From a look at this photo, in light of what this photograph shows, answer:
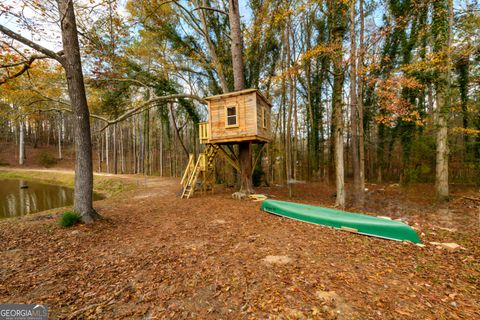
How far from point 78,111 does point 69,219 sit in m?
2.91

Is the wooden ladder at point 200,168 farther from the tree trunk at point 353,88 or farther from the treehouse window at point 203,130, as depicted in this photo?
the tree trunk at point 353,88

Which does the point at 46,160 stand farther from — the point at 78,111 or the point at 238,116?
the point at 238,116

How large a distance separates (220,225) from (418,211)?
8.50 metres

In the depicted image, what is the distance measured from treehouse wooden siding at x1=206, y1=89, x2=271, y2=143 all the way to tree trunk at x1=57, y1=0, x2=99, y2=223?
4750 millimetres

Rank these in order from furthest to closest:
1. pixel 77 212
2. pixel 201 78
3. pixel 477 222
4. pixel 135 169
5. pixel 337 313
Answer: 1. pixel 135 169
2. pixel 201 78
3. pixel 477 222
4. pixel 77 212
5. pixel 337 313

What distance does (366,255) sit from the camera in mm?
3633

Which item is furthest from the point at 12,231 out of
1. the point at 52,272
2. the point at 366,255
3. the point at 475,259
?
the point at 475,259

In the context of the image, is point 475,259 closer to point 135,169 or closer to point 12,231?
point 12,231

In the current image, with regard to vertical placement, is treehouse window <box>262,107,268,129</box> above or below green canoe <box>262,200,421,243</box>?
above

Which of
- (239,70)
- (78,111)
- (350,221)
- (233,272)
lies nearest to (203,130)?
(239,70)

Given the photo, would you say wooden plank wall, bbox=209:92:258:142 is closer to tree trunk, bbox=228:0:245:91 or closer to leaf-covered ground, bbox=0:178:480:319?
tree trunk, bbox=228:0:245:91

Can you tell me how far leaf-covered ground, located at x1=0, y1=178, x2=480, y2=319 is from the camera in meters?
2.32

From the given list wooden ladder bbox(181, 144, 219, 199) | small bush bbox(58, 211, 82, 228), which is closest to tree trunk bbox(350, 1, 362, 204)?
wooden ladder bbox(181, 144, 219, 199)

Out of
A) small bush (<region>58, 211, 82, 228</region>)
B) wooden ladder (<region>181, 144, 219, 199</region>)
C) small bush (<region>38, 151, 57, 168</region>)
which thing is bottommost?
small bush (<region>58, 211, 82, 228</region>)
